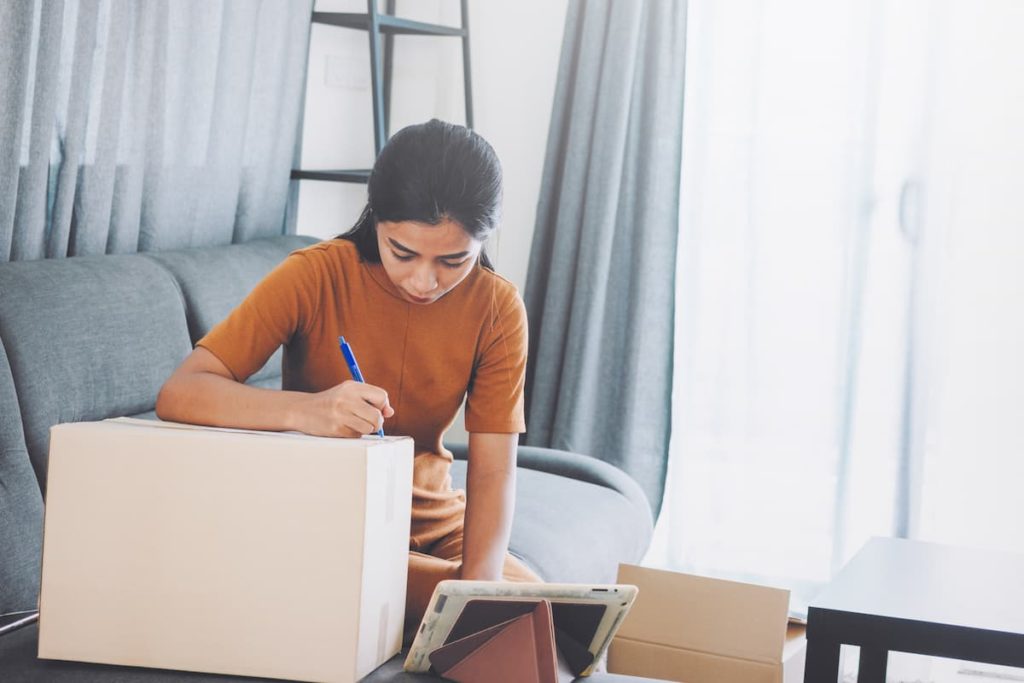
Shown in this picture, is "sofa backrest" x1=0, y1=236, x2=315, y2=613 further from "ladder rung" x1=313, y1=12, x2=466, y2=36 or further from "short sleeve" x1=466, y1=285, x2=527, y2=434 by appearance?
"ladder rung" x1=313, y1=12, x2=466, y2=36

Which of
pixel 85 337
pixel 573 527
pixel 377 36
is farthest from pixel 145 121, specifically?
pixel 573 527

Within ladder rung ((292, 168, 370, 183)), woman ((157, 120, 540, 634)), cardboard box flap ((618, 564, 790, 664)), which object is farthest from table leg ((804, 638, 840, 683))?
ladder rung ((292, 168, 370, 183))

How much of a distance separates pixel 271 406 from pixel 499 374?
403 mm

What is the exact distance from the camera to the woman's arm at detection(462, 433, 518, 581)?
1.50 m

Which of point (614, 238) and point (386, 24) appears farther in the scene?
point (614, 238)

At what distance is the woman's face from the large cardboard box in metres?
0.34

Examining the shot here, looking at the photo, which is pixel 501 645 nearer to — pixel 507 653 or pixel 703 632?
pixel 507 653

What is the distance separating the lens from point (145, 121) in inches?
91.6

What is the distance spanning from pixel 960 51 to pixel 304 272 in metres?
2.10

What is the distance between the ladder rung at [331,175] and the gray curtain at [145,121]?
129 mm

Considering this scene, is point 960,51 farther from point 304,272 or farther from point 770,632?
point 304,272

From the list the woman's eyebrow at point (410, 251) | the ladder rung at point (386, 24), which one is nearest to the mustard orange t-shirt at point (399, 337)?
the woman's eyebrow at point (410, 251)

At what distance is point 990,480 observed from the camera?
2945 millimetres


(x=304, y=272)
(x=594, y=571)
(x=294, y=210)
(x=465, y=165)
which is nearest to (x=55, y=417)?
(x=304, y=272)
